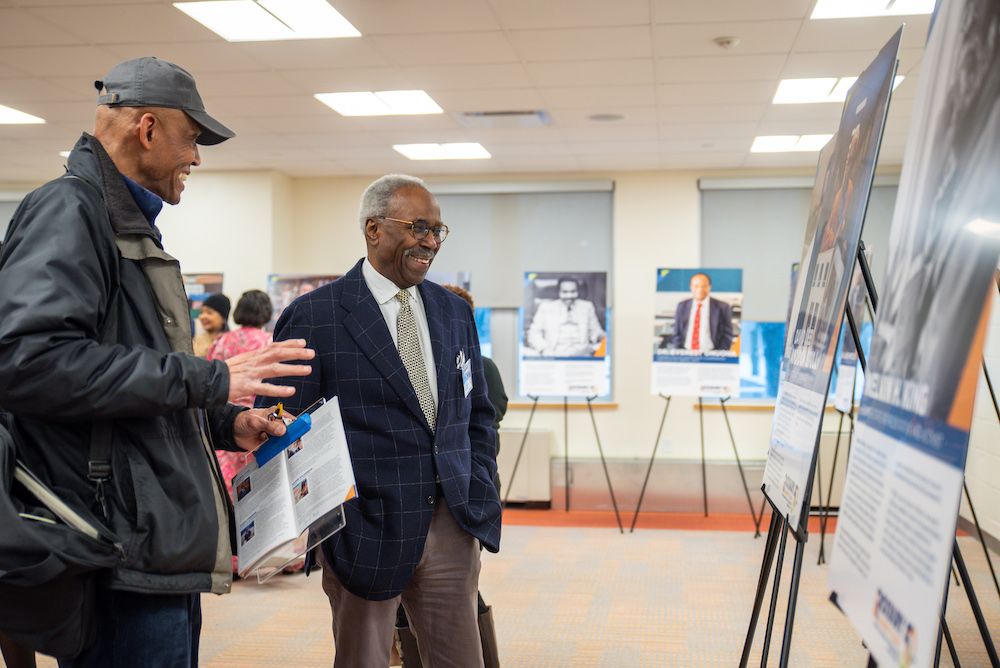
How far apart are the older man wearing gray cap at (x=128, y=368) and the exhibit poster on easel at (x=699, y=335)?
4.87 metres

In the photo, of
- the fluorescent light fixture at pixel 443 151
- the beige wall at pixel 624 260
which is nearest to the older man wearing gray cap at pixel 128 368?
the fluorescent light fixture at pixel 443 151

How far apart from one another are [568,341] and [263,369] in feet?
16.2

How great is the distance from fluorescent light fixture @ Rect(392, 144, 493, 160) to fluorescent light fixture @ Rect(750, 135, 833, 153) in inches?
85.0

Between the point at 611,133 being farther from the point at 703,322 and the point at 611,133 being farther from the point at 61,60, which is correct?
the point at 61,60

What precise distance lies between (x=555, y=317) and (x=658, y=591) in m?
2.44

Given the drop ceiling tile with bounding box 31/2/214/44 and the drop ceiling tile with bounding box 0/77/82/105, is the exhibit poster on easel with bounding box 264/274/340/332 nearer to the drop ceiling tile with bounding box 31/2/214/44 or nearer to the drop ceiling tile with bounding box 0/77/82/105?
the drop ceiling tile with bounding box 0/77/82/105

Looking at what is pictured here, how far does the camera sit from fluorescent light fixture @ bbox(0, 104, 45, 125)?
17.6ft

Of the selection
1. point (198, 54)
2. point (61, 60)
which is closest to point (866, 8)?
point (198, 54)

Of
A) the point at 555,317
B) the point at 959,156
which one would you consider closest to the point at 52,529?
the point at 959,156

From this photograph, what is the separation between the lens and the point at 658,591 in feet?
A: 14.4

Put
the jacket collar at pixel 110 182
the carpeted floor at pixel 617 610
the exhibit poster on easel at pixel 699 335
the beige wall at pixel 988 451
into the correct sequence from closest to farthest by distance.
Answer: the jacket collar at pixel 110 182, the carpeted floor at pixel 617 610, the beige wall at pixel 988 451, the exhibit poster on easel at pixel 699 335

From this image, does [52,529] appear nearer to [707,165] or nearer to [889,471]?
[889,471]

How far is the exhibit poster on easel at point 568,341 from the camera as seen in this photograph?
20.2ft

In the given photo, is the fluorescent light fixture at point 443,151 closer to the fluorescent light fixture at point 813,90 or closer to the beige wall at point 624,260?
the beige wall at point 624,260
